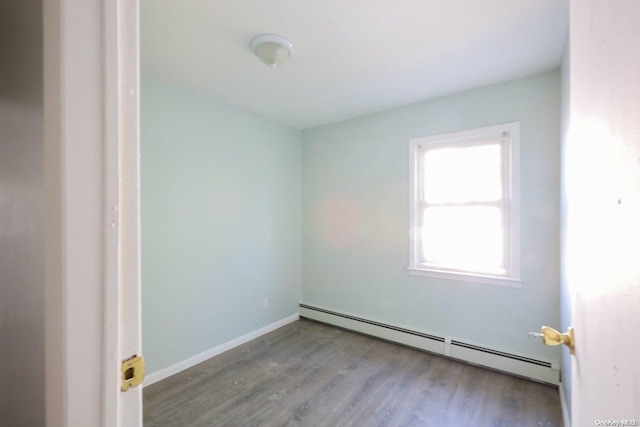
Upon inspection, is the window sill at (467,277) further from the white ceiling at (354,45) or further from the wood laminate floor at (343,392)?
the white ceiling at (354,45)

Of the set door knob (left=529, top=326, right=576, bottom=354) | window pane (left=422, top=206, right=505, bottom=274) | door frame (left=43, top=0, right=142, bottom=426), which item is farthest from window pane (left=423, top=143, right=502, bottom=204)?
door frame (left=43, top=0, right=142, bottom=426)

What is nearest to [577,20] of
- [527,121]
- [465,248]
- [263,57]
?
[263,57]

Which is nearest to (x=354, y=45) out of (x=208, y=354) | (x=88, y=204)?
(x=88, y=204)

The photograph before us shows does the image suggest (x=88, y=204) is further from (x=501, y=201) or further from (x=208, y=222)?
(x=501, y=201)

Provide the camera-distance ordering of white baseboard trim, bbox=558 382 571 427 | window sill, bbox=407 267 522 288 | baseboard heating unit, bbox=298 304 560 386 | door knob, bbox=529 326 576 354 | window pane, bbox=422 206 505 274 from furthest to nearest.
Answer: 1. window pane, bbox=422 206 505 274
2. window sill, bbox=407 267 522 288
3. baseboard heating unit, bbox=298 304 560 386
4. white baseboard trim, bbox=558 382 571 427
5. door knob, bbox=529 326 576 354

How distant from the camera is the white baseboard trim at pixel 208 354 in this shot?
228 centimetres

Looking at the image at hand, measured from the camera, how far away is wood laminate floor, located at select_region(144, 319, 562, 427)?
73.1 inches

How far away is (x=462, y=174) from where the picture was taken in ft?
8.85

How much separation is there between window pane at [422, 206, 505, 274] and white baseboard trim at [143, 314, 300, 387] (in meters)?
1.95

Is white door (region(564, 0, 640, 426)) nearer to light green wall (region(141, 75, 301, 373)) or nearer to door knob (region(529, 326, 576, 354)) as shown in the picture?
door knob (region(529, 326, 576, 354))

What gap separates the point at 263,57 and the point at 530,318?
2.96 metres

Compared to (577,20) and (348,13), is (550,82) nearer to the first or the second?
(348,13)

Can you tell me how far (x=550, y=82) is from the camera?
7.20 feet

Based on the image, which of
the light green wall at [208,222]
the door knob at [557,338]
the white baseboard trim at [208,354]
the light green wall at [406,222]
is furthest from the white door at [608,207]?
the white baseboard trim at [208,354]
